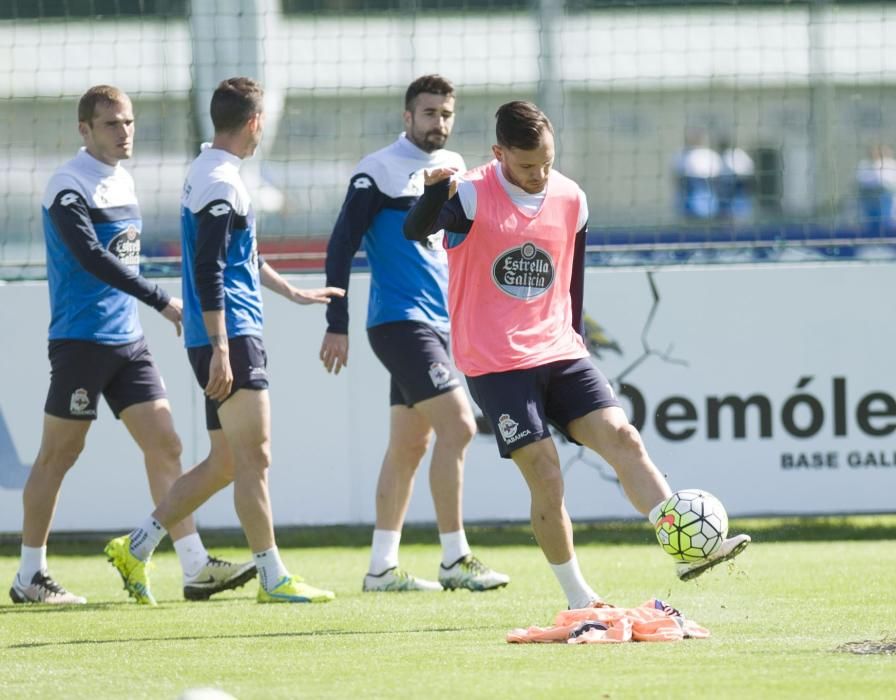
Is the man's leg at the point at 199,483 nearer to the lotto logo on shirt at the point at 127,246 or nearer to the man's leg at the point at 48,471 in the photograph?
the man's leg at the point at 48,471

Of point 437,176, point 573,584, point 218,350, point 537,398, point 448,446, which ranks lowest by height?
point 573,584

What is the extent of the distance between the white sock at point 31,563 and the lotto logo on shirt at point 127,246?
1469 mm

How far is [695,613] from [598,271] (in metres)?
3.92

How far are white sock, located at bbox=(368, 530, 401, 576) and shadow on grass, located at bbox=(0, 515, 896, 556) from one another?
85.9 inches

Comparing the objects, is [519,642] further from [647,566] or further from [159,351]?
[159,351]

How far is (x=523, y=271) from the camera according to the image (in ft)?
22.5

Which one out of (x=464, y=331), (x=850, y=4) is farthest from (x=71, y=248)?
(x=850, y=4)

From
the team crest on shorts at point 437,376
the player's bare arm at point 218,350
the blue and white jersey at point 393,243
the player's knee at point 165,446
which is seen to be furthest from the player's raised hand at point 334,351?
the player's knee at point 165,446

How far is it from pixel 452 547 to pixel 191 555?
1.27m

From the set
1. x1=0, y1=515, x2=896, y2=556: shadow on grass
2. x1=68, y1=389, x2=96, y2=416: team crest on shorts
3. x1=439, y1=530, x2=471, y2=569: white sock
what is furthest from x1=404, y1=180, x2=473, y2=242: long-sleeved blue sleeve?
x1=0, y1=515, x2=896, y2=556: shadow on grass

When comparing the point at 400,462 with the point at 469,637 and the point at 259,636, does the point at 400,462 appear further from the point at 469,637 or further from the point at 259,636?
the point at 469,637

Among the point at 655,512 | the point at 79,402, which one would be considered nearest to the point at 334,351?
the point at 79,402

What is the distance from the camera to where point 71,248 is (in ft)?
26.5

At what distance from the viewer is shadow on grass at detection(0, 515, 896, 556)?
10.7 meters
